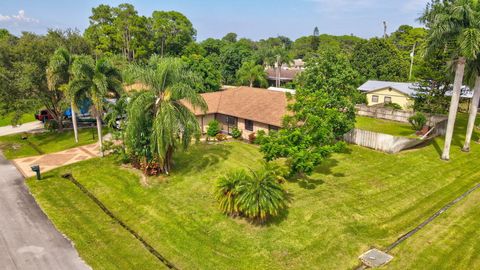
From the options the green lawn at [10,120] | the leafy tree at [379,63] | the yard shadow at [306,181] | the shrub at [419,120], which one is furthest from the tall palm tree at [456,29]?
the green lawn at [10,120]

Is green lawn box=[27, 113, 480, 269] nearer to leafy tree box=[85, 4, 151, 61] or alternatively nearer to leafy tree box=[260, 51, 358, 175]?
leafy tree box=[260, 51, 358, 175]

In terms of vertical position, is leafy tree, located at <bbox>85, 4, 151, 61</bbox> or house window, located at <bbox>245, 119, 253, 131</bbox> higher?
leafy tree, located at <bbox>85, 4, 151, 61</bbox>

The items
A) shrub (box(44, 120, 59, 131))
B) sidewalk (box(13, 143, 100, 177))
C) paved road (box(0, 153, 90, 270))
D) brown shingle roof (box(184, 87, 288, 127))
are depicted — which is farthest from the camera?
shrub (box(44, 120, 59, 131))

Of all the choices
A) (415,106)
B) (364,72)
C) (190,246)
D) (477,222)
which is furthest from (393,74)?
(190,246)

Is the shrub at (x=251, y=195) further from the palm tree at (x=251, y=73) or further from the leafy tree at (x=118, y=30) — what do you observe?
the leafy tree at (x=118, y=30)

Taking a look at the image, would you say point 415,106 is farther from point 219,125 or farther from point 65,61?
point 65,61

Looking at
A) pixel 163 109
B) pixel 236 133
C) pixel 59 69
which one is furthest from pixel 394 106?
pixel 59 69

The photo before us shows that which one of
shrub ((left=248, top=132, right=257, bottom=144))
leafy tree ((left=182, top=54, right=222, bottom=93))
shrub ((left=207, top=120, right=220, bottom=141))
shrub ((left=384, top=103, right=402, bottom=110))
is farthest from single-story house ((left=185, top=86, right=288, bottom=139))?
shrub ((left=384, top=103, right=402, bottom=110))
